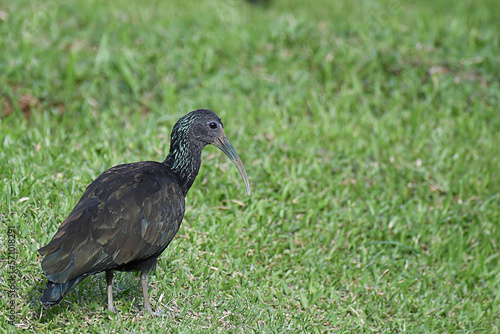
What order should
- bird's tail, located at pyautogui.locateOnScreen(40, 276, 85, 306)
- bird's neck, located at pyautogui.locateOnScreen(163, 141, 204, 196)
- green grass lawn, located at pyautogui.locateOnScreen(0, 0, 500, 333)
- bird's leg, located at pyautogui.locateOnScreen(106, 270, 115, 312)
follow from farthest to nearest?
green grass lawn, located at pyautogui.locateOnScreen(0, 0, 500, 333)
bird's neck, located at pyautogui.locateOnScreen(163, 141, 204, 196)
bird's leg, located at pyautogui.locateOnScreen(106, 270, 115, 312)
bird's tail, located at pyautogui.locateOnScreen(40, 276, 85, 306)

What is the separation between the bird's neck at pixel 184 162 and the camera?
14.6 feet

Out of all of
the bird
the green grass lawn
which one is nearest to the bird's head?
the bird

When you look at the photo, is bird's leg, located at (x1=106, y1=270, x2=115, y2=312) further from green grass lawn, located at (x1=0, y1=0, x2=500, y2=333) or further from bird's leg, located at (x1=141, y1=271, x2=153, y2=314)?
bird's leg, located at (x1=141, y1=271, x2=153, y2=314)

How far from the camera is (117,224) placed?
3838 millimetres

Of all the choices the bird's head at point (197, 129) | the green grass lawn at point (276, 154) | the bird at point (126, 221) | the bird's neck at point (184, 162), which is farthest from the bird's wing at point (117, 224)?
the green grass lawn at point (276, 154)

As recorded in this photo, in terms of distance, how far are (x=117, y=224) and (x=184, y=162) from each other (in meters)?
0.80

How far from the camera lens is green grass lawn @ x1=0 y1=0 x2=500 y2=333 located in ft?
15.1

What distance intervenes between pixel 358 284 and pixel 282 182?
1338 mm

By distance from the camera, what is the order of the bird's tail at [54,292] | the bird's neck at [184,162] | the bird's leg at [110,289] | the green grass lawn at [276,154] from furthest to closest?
the green grass lawn at [276,154], the bird's neck at [184,162], the bird's leg at [110,289], the bird's tail at [54,292]

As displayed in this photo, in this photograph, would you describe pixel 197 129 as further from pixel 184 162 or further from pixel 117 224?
pixel 117 224

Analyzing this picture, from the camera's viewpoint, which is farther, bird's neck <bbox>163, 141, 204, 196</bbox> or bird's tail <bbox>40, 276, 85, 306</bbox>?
bird's neck <bbox>163, 141, 204, 196</bbox>

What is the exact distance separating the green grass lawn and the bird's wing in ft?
1.67

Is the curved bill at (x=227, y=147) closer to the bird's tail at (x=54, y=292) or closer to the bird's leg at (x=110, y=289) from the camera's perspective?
the bird's leg at (x=110, y=289)

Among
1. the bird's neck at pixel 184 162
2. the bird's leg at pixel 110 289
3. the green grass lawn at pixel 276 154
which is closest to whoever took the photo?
the bird's leg at pixel 110 289
